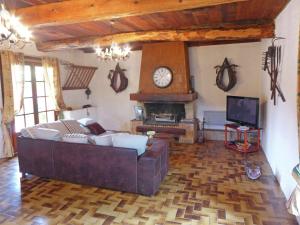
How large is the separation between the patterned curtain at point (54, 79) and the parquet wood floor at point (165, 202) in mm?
2468

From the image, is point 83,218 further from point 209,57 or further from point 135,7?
point 209,57

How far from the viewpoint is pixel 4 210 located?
281 centimetres

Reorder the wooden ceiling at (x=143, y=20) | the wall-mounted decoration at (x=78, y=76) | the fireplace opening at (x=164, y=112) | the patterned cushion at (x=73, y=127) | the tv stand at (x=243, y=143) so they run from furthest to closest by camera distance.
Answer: the wall-mounted decoration at (x=78, y=76) < the fireplace opening at (x=164, y=112) < the patterned cushion at (x=73, y=127) < the tv stand at (x=243, y=143) < the wooden ceiling at (x=143, y=20)

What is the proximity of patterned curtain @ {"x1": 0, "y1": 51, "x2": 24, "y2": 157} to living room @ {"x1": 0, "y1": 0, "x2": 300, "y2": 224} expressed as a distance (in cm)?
5

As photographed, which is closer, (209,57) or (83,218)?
(83,218)

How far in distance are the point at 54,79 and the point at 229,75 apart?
4.36 meters

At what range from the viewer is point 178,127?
5848mm

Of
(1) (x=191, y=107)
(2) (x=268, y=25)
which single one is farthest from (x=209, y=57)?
(2) (x=268, y=25)

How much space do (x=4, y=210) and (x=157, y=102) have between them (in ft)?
13.4

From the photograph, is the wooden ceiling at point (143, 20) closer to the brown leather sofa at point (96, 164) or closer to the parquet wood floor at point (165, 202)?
the brown leather sofa at point (96, 164)

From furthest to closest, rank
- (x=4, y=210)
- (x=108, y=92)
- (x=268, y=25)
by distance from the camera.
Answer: (x=108, y=92) → (x=268, y=25) → (x=4, y=210)

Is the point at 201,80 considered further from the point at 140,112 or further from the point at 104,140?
the point at 104,140

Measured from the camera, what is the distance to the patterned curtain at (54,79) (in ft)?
19.0

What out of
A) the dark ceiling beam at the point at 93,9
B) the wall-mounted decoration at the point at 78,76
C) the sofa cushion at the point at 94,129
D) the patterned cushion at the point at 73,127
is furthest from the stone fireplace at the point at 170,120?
the dark ceiling beam at the point at 93,9
